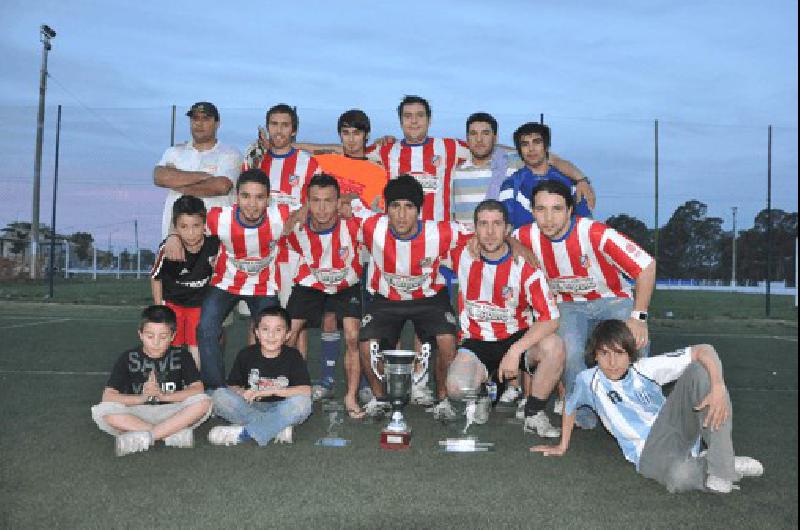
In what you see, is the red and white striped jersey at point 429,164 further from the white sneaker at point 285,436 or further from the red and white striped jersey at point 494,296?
the white sneaker at point 285,436

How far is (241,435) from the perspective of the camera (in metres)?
4.34

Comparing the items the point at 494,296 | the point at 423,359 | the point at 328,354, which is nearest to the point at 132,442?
the point at 423,359

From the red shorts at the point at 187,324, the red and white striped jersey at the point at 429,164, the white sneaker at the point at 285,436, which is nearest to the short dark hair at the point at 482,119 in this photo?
the red and white striped jersey at the point at 429,164

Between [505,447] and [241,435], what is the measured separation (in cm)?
149

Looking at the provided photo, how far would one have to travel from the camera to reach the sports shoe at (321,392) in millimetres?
5723

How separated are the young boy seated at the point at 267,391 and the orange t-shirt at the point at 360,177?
1.53 metres

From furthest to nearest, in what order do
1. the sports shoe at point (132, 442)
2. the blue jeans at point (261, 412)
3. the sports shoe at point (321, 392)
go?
the sports shoe at point (321, 392), the blue jeans at point (261, 412), the sports shoe at point (132, 442)

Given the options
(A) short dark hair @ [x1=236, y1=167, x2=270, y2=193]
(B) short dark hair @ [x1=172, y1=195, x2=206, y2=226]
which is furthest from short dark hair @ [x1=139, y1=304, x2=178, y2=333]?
(A) short dark hair @ [x1=236, y1=167, x2=270, y2=193]

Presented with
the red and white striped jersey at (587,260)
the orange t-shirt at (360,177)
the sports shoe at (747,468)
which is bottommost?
the sports shoe at (747,468)

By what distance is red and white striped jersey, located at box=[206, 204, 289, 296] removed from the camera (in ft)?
18.1

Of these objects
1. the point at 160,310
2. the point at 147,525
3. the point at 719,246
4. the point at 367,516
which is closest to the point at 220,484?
the point at 147,525

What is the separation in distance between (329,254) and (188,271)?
1.01m

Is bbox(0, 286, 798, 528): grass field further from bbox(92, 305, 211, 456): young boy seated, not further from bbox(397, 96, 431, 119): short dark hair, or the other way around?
bbox(397, 96, 431, 119): short dark hair

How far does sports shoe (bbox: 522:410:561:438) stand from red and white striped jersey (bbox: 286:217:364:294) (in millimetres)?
1781
